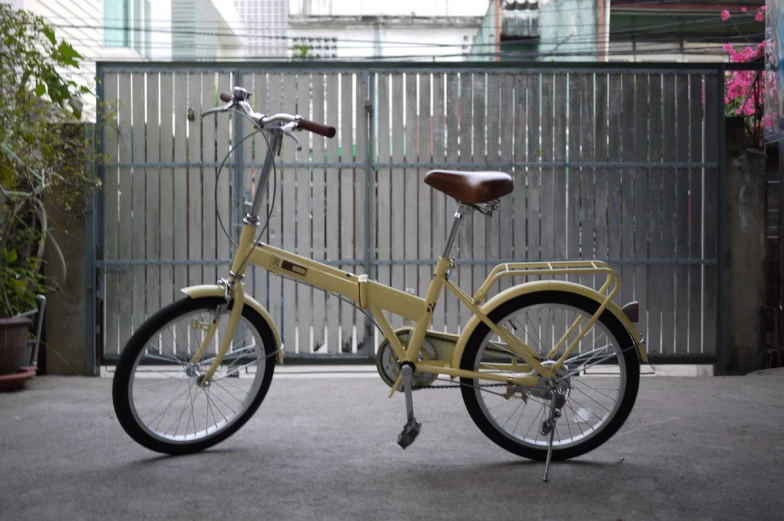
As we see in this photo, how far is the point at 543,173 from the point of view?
5.54 meters

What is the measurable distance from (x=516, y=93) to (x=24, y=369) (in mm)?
3681

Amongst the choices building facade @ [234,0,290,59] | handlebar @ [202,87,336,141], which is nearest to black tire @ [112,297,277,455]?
handlebar @ [202,87,336,141]

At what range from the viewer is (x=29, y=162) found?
504cm

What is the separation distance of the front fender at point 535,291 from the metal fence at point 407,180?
230 centimetres

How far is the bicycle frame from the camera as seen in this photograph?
3.21 meters

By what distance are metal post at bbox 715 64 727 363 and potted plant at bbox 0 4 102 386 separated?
13.7 feet

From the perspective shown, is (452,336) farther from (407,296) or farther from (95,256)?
(95,256)

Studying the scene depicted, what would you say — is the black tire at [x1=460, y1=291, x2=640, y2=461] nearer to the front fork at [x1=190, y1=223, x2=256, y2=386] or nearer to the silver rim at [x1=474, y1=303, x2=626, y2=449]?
the silver rim at [x1=474, y1=303, x2=626, y2=449]

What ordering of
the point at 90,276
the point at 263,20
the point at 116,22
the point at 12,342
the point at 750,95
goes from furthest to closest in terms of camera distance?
the point at 263,20, the point at 116,22, the point at 750,95, the point at 90,276, the point at 12,342

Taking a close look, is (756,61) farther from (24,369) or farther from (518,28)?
(518,28)

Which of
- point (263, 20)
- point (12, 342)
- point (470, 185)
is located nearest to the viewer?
point (470, 185)

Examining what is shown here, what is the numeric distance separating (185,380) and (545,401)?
1.51 meters

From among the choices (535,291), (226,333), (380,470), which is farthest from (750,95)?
(226,333)

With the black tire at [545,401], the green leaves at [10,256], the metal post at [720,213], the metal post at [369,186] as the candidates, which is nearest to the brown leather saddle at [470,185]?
the black tire at [545,401]
